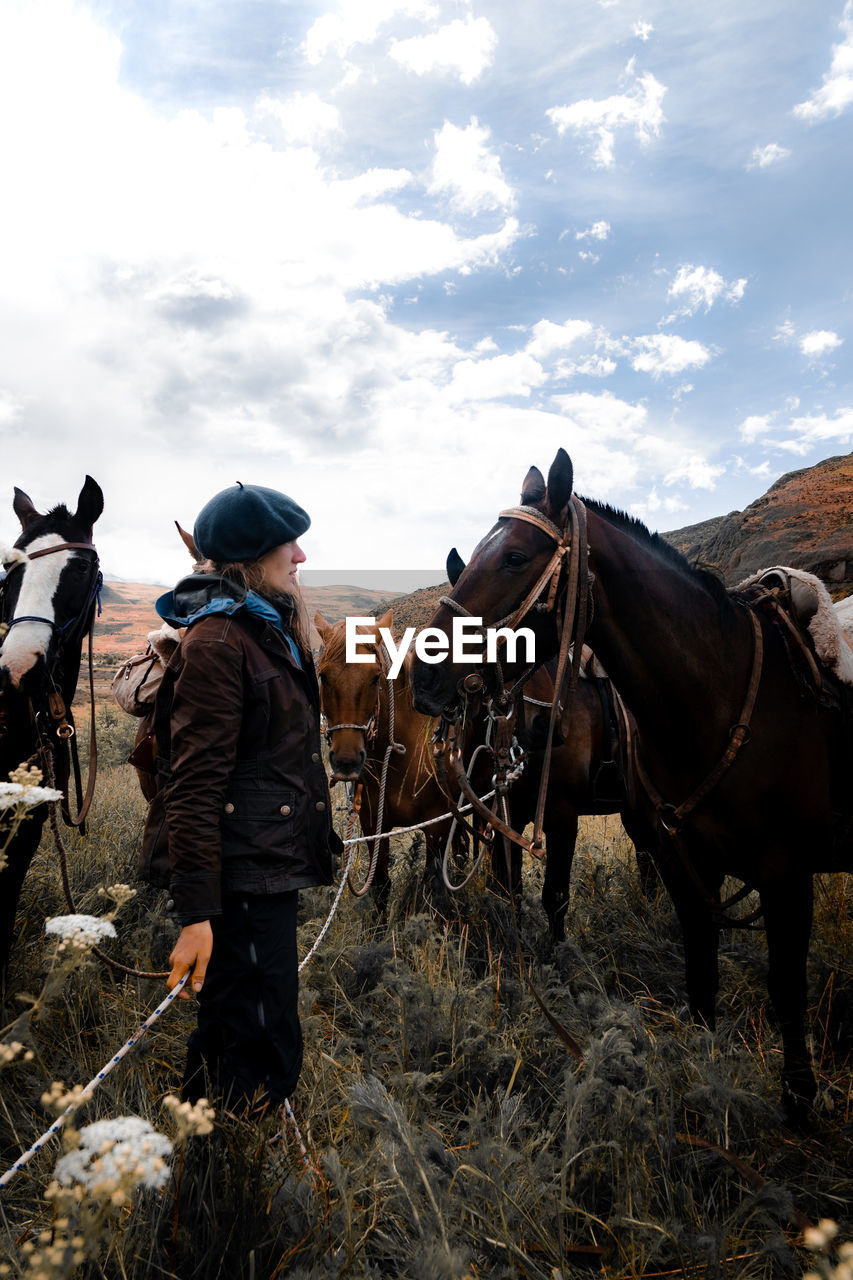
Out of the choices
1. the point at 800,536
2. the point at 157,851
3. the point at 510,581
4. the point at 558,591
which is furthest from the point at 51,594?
the point at 800,536

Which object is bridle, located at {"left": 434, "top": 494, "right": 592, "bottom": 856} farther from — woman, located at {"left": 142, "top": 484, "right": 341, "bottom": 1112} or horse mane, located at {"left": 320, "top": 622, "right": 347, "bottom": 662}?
horse mane, located at {"left": 320, "top": 622, "right": 347, "bottom": 662}

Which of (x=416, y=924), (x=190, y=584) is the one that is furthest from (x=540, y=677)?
(x=190, y=584)

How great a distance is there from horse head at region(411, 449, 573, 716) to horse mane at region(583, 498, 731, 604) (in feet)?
1.04

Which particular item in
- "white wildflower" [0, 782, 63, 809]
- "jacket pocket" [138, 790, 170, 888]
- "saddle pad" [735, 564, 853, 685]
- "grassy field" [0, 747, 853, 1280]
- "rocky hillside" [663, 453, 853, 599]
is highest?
"rocky hillside" [663, 453, 853, 599]

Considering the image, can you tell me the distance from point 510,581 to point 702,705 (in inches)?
36.2

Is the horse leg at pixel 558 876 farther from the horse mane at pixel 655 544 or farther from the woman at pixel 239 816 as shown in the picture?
the woman at pixel 239 816

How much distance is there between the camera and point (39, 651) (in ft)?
10.1

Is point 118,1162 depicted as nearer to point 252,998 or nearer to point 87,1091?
→ point 87,1091

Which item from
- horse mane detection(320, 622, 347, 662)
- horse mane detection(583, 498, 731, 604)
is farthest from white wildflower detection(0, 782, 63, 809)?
horse mane detection(320, 622, 347, 662)

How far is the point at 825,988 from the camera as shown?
132 inches

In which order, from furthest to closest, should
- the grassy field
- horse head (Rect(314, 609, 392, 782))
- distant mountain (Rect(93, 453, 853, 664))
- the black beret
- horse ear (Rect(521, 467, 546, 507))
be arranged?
distant mountain (Rect(93, 453, 853, 664)), horse head (Rect(314, 609, 392, 782)), horse ear (Rect(521, 467, 546, 507)), the black beret, the grassy field

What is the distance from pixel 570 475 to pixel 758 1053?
8.74 ft

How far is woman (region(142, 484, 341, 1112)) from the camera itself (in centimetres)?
186

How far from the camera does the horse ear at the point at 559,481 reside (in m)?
2.52
